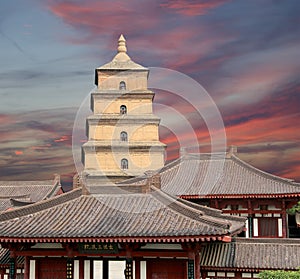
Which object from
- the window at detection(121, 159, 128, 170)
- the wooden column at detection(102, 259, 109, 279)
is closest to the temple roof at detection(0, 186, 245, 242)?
the wooden column at detection(102, 259, 109, 279)

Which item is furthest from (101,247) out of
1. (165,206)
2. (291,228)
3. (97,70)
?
(97,70)

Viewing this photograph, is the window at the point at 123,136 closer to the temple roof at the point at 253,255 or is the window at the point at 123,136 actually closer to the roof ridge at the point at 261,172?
the roof ridge at the point at 261,172

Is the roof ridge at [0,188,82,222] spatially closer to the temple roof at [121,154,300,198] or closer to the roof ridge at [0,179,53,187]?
the temple roof at [121,154,300,198]

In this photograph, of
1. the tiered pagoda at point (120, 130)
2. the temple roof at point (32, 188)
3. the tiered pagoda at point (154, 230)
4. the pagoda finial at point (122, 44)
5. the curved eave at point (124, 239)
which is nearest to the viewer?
the curved eave at point (124, 239)

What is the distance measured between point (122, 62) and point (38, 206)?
1051 inches

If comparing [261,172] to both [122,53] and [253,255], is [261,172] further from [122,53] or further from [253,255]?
[122,53]

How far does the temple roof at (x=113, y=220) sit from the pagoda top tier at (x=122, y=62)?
24.6m

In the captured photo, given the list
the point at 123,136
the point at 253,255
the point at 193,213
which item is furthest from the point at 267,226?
the point at 123,136

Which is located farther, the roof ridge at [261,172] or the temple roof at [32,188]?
the temple roof at [32,188]

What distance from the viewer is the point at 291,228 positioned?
36.4m

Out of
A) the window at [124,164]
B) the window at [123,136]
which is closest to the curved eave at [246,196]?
the window at [124,164]

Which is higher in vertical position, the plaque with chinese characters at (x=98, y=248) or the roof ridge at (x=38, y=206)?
the roof ridge at (x=38, y=206)

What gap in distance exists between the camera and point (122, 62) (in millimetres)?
43906

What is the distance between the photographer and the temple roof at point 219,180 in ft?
91.2
